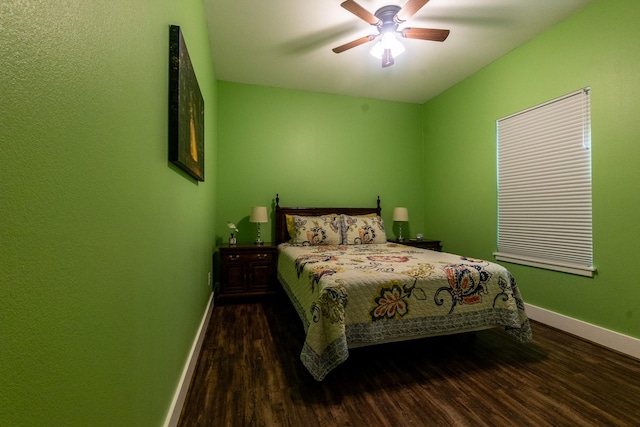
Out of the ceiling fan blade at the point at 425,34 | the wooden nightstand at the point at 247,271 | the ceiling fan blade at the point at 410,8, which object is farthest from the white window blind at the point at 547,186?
the wooden nightstand at the point at 247,271

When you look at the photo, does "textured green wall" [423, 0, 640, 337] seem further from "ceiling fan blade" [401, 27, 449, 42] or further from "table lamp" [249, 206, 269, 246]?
"table lamp" [249, 206, 269, 246]

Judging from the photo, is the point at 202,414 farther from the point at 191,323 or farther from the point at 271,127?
the point at 271,127

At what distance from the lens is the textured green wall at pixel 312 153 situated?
3721mm

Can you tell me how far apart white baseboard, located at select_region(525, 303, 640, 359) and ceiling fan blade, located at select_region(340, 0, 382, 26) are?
3.08m

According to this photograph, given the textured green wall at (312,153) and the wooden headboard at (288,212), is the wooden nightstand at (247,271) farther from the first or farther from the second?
the textured green wall at (312,153)

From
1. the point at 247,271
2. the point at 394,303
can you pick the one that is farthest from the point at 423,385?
the point at 247,271

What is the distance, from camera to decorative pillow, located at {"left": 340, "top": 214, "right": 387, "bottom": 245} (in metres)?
3.56

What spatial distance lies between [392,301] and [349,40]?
2566 mm

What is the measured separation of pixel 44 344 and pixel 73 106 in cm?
46

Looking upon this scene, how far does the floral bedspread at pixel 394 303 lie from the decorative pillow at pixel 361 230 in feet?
4.16

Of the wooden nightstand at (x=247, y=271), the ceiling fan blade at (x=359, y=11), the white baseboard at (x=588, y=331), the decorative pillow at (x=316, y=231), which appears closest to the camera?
the ceiling fan blade at (x=359, y=11)

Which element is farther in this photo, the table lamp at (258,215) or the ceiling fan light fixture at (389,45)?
the table lamp at (258,215)

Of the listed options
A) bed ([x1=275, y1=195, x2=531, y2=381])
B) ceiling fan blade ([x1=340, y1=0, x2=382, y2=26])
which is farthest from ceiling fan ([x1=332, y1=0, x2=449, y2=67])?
bed ([x1=275, y1=195, x2=531, y2=381])

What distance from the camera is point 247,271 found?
326 centimetres
